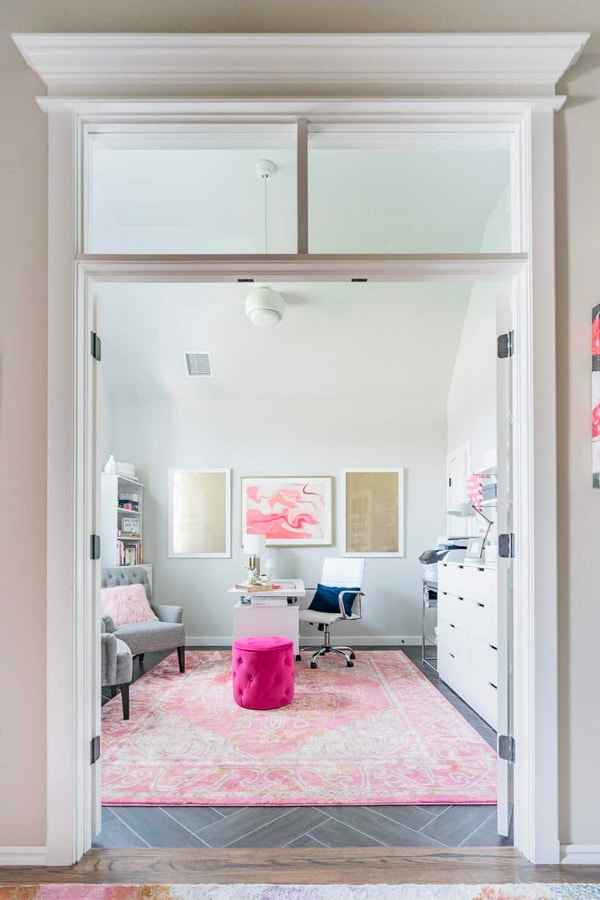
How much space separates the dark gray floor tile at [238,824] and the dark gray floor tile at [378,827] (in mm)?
252

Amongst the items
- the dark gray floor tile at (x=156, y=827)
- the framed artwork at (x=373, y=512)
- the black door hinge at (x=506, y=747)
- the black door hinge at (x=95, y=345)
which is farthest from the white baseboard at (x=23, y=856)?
the framed artwork at (x=373, y=512)

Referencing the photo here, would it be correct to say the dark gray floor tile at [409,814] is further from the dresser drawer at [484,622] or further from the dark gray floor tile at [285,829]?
the dresser drawer at [484,622]

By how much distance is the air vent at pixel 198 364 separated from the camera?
248 inches

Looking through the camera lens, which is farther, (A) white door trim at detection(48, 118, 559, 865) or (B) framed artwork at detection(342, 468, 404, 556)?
(B) framed artwork at detection(342, 468, 404, 556)

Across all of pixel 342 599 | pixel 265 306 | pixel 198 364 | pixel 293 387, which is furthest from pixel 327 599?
pixel 265 306

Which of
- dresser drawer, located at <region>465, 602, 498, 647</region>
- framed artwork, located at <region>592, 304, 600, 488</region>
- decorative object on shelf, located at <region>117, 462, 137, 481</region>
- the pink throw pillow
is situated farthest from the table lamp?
framed artwork, located at <region>592, 304, 600, 488</region>

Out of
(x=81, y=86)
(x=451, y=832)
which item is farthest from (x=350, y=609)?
(x=81, y=86)

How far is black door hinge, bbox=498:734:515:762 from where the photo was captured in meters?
2.36

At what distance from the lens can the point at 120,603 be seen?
207 inches

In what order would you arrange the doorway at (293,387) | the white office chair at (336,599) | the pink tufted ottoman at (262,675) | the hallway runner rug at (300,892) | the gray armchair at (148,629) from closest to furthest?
the hallway runner rug at (300,892), the pink tufted ottoman at (262,675), the gray armchair at (148,629), the white office chair at (336,599), the doorway at (293,387)

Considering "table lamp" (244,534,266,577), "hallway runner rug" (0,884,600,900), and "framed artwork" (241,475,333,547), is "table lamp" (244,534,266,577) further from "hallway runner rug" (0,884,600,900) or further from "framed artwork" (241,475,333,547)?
"hallway runner rug" (0,884,600,900)

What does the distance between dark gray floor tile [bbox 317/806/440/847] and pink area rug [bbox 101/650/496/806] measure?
0.31ft

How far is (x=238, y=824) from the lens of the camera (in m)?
2.63

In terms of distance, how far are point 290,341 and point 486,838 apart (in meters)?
4.56
